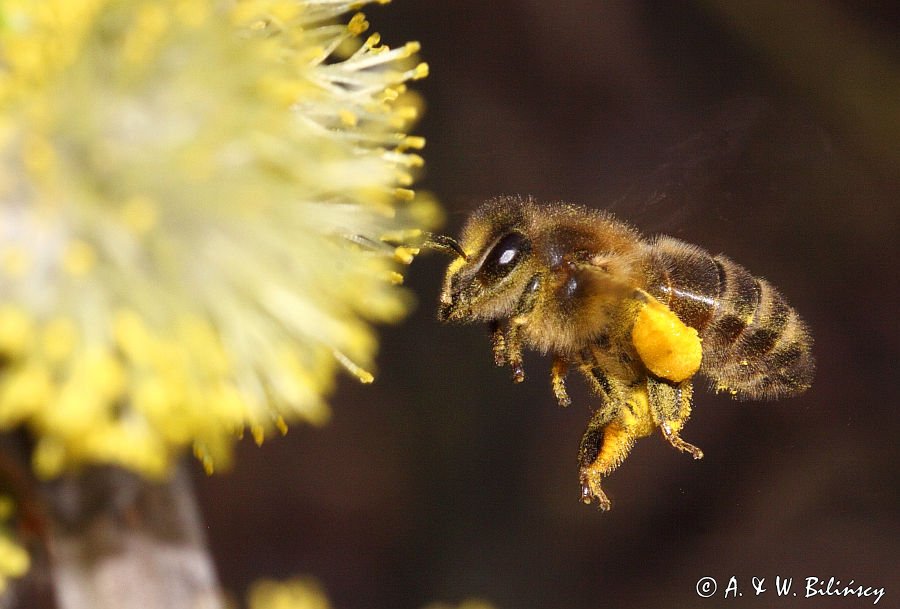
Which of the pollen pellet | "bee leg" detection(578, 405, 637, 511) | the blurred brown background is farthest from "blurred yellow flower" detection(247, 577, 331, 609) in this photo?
the blurred brown background

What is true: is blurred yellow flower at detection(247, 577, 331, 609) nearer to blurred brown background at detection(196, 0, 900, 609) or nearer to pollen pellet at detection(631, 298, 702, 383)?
pollen pellet at detection(631, 298, 702, 383)

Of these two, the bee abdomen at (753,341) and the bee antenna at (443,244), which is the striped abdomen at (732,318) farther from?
the bee antenna at (443,244)

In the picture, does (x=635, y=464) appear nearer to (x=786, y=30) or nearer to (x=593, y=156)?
(x=593, y=156)

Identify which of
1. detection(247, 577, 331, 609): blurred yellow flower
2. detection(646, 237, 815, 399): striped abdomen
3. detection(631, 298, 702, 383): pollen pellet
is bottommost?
detection(247, 577, 331, 609): blurred yellow flower

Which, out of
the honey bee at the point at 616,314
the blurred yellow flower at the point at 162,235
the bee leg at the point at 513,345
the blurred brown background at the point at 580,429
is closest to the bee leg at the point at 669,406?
the honey bee at the point at 616,314

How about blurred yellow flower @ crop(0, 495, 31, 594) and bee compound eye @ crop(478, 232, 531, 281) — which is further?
bee compound eye @ crop(478, 232, 531, 281)

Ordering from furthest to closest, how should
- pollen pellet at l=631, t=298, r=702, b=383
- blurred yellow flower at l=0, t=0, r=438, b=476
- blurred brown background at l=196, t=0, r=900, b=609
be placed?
1. blurred brown background at l=196, t=0, r=900, b=609
2. pollen pellet at l=631, t=298, r=702, b=383
3. blurred yellow flower at l=0, t=0, r=438, b=476

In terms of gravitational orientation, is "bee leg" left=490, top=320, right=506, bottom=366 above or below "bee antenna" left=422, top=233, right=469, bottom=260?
below
